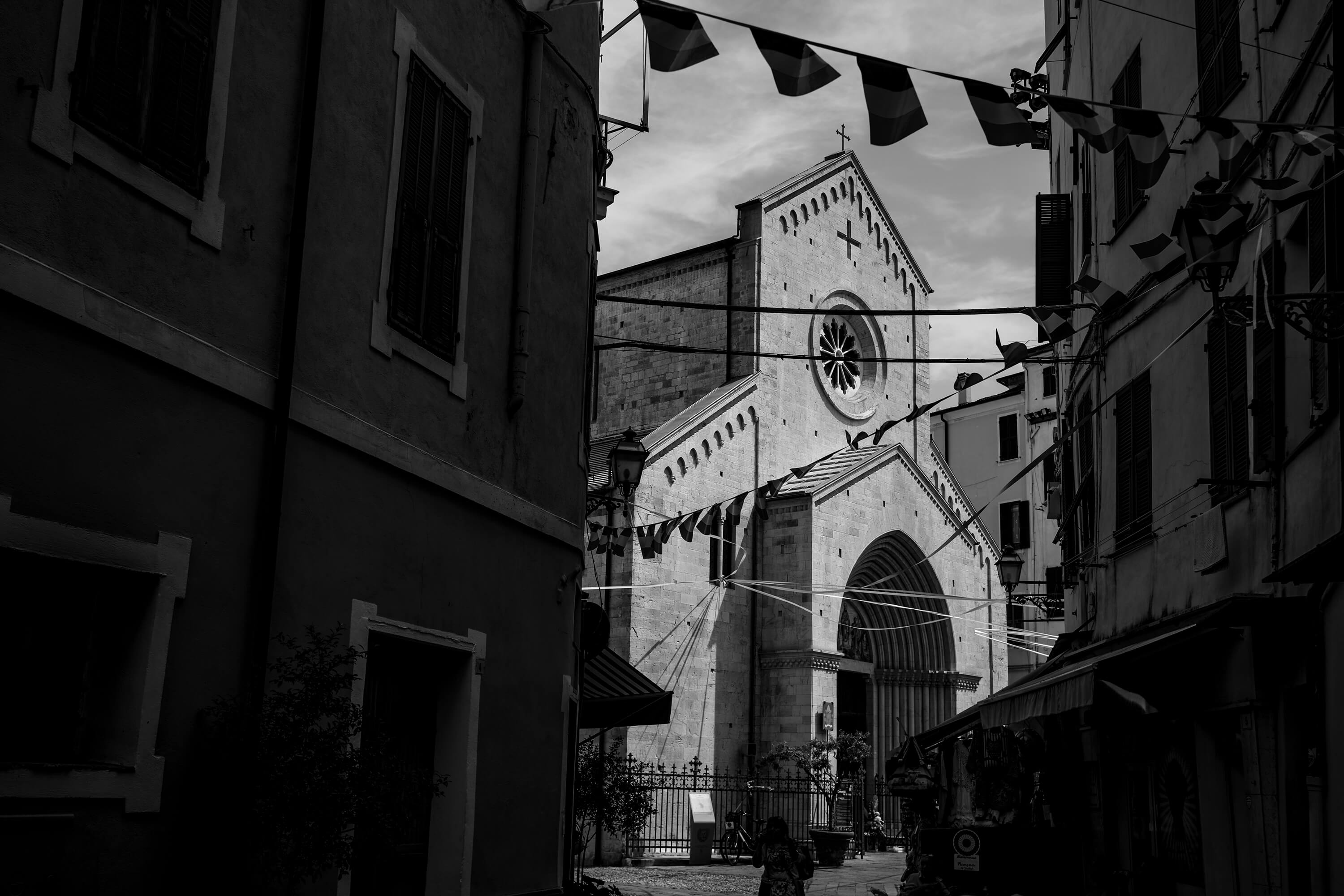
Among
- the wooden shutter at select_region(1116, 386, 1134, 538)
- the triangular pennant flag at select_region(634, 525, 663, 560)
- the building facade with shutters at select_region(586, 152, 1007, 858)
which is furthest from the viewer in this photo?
the building facade with shutters at select_region(586, 152, 1007, 858)

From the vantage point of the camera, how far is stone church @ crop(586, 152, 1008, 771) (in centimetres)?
2862

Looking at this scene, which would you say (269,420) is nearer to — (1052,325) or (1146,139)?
(1146,139)

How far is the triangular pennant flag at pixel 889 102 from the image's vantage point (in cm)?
771

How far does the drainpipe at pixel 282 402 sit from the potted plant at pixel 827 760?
2203 centimetres

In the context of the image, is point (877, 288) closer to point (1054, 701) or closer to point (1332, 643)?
point (1054, 701)

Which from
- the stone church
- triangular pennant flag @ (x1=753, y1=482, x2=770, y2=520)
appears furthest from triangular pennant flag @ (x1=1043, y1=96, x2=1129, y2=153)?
the stone church

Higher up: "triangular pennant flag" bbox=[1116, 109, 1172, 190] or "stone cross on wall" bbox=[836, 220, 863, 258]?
"stone cross on wall" bbox=[836, 220, 863, 258]

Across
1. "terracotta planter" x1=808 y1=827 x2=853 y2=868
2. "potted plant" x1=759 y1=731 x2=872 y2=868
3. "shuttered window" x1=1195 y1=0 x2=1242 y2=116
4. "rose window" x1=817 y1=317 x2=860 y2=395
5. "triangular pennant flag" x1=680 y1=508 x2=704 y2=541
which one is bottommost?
"terracotta planter" x1=808 y1=827 x2=853 y2=868

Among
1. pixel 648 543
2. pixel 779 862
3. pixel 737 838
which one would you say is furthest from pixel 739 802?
pixel 779 862

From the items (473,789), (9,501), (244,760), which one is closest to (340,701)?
(244,760)

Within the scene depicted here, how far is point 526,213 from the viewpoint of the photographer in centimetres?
958

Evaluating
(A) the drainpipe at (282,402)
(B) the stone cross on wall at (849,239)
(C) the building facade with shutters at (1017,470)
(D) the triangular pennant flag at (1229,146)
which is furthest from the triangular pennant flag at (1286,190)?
(C) the building facade with shutters at (1017,470)

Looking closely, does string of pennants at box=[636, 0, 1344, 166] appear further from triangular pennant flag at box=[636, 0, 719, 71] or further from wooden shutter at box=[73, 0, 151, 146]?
wooden shutter at box=[73, 0, 151, 146]

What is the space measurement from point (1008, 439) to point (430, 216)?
41.9 meters
